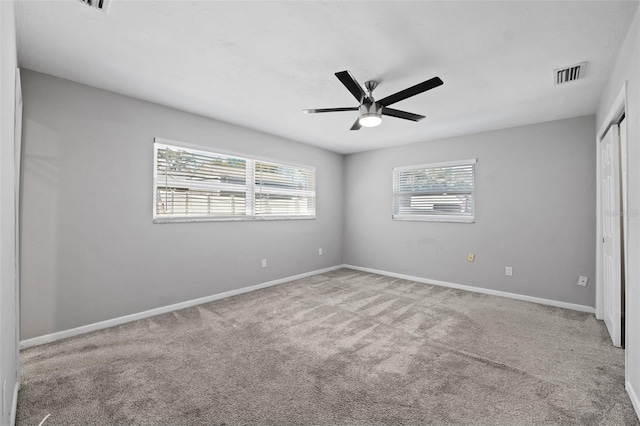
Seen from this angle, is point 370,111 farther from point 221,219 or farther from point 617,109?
point 221,219

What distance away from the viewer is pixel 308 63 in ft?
7.93

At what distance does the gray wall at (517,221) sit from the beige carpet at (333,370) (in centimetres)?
62

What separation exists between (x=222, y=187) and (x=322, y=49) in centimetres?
239

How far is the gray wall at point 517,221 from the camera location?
3.60m

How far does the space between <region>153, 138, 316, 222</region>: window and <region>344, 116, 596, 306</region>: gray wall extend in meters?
1.76

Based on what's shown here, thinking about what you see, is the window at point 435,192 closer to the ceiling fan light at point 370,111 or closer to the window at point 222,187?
the window at point 222,187

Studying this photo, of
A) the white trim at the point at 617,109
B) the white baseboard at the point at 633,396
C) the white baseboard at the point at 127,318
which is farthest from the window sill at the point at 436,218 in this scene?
the white baseboard at the point at 633,396

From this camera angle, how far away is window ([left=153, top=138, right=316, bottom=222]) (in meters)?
3.45

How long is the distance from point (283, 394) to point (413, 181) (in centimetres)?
405

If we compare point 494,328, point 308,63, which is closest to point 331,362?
point 494,328

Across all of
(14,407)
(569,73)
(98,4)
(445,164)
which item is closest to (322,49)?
(98,4)

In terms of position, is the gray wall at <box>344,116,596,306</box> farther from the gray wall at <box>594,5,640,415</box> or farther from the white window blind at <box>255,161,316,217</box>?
the gray wall at <box>594,5,640,415</box>

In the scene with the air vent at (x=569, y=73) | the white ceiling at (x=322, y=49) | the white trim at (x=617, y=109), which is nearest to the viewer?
the white ceiling at (x=322, y=49)

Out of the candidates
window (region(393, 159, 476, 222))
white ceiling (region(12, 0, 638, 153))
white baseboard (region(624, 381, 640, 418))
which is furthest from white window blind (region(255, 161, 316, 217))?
white baseboard (region(624, 381, 640, 418))
